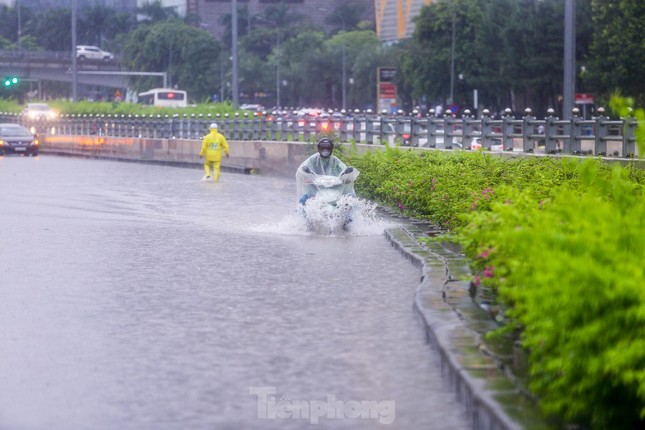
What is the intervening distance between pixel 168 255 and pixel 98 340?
6.80 m

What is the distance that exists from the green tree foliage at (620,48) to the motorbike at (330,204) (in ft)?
142

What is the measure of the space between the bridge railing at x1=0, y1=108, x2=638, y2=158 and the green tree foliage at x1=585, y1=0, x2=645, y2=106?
15166mm

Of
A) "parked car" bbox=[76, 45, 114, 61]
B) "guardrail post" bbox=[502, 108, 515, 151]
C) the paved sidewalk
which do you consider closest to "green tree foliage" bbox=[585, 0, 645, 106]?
"guardrail post" bbox=[502, 108, 515, 151]

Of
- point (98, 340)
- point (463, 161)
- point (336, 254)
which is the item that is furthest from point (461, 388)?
point (463, 161)

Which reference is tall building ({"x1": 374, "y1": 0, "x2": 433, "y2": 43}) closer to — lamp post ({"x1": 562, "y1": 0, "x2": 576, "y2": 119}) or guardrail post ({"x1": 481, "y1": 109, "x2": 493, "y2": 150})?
guardrail post ({"x1": 481, "y1": 109, "x2": 493, "y2": 150})

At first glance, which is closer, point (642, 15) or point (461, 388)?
point (461, 388)

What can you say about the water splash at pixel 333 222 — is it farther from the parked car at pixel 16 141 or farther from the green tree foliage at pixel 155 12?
the green tree foliage at pixel 155 12

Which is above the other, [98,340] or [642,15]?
[642,15]

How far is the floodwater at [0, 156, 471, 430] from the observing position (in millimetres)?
7887

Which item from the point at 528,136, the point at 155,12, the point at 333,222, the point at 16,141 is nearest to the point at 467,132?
the point at 528,136

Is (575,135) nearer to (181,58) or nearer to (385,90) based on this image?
(385,90)

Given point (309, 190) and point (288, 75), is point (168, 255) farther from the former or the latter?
point (288, 75)

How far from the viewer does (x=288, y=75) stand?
135500 millimetres

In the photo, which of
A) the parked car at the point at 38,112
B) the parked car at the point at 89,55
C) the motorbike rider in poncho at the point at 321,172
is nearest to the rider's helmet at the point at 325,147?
the motorbike rider in poncho at the point at 321,172
